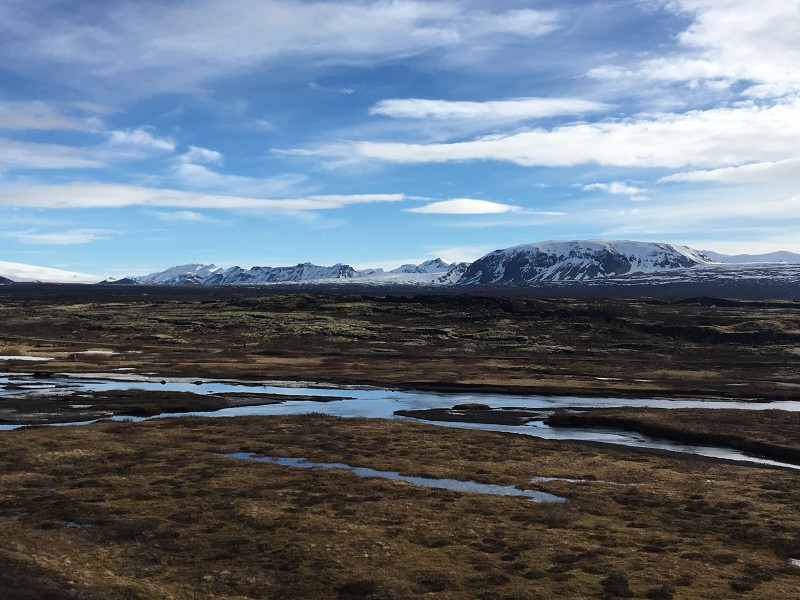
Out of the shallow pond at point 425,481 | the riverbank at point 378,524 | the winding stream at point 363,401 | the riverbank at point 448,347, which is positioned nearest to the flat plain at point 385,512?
the riverbank at point 378,524

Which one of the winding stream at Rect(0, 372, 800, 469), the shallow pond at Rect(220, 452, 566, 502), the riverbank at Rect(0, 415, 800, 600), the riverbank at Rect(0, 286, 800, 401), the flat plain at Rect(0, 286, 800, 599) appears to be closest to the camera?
the riverbank at Rect(0, 415, 800, 600)

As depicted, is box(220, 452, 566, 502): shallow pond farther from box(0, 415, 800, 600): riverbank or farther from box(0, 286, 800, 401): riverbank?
box(0, 286, 800, 401): riverbank

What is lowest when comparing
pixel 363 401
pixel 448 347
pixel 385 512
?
pixel 363 401

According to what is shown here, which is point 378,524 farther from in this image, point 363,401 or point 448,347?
point 448,347

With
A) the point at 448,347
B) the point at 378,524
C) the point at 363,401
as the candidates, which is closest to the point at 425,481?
the point at 378,524

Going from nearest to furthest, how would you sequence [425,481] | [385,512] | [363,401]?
[385,512] < [425,481] < [363,401]

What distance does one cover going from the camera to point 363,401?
76.5 metres

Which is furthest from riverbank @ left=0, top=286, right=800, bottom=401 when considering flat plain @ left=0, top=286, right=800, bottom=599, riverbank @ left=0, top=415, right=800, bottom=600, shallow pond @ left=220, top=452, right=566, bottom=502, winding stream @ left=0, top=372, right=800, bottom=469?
shallow pond @ left=220, top=452, right=566, bottom=502

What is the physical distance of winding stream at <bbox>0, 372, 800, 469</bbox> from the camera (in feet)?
193

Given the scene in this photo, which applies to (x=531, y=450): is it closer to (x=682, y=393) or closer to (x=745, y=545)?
(x=745, y=545)

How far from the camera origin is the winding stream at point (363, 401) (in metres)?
58.8

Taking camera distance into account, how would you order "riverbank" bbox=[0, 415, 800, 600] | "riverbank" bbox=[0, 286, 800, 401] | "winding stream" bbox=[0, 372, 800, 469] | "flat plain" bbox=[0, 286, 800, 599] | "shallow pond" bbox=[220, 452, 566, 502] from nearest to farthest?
"riverbank" bbox=[0, 415, 800, 600]
"flat plain" bbox=[0, 286, 800, 599]
"shallow pond" bbox=[220, 452, 566, 502]
"winding stream" bbox=[0, 372, 800, 469]
"riverbank" bbox=[0, 286, 800, 401]

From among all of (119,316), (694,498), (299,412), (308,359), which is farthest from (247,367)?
(119,316)

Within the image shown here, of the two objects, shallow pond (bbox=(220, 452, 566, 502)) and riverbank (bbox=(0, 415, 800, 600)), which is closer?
riverbank (bbox=(0, 415, 800, 600))
